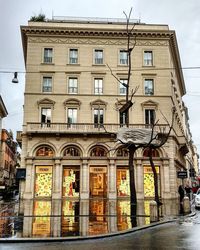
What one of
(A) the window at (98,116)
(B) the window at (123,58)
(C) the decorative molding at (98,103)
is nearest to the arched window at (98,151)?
(A) the window at (98,116)

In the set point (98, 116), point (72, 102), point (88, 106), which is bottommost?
point (98, 116)

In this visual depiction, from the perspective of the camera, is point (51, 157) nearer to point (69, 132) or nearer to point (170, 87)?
point (69, 132)

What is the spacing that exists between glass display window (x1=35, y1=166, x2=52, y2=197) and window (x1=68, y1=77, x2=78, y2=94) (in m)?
8.92

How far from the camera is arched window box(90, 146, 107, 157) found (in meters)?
36.0

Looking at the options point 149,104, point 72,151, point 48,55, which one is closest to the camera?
point 72,151

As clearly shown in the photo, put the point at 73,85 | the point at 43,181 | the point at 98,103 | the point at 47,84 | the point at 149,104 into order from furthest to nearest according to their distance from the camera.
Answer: the point at 73,85 → the point at 47,84 → the point at 149,104 → the point at 98,103 → the point at 43,181

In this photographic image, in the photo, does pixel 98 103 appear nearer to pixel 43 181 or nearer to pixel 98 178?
pixel 98 178

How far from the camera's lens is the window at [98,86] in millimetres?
37781

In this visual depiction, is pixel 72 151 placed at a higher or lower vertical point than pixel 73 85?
lower

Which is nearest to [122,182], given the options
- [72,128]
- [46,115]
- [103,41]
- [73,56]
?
[72,128]

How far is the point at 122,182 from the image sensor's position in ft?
117

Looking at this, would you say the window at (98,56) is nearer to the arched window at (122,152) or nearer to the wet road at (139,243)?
the arched window at (122,152)

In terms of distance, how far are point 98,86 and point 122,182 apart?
1111 cm

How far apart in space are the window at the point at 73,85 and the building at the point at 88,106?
0.11 metres
